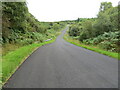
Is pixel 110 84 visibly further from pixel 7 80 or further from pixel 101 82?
pixel 7 80

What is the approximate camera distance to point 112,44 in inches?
564

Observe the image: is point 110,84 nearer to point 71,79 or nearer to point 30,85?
point 71,79

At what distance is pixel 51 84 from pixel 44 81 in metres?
0.44

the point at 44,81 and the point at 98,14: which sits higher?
the point at 98,14

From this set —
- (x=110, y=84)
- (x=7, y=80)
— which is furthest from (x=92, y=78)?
(x=7, y=80)

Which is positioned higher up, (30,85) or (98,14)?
(98,14)

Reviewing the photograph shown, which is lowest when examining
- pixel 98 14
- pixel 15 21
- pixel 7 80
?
pixel 7 80

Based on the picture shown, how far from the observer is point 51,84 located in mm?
4199

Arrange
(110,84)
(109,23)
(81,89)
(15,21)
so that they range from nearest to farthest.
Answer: (81,89)
(110,84)
(15,21)
(109,23)

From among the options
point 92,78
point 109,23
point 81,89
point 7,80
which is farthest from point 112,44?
point 7,80

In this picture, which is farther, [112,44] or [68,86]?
[112,44]

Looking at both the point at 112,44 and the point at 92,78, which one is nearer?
the point at 92,78

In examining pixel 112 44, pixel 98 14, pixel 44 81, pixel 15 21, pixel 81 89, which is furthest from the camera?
pixel 98 14

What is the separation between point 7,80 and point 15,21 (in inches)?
386
